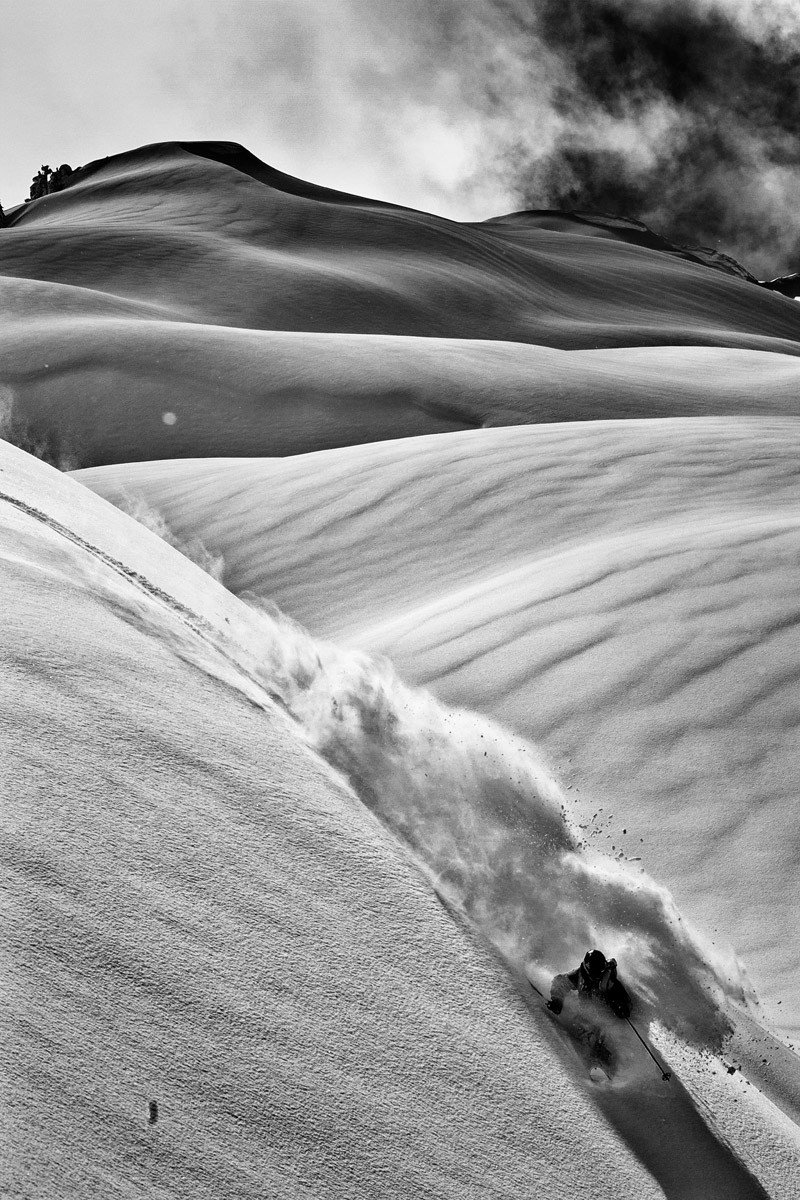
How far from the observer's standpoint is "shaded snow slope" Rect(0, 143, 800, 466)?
14.2 meters

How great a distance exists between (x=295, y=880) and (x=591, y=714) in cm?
217

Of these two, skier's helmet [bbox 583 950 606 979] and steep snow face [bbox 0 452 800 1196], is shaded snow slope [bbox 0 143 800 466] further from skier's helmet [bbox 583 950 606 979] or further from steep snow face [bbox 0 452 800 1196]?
skier's helmet [bbox 583 950 606 979]

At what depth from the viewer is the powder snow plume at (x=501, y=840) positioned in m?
3.23

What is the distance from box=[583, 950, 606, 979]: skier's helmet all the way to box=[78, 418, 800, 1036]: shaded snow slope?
2.47 feet

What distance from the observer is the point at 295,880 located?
2846 millimetres

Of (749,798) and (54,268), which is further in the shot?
(54,268)

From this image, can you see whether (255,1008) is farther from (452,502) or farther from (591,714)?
(452,502)

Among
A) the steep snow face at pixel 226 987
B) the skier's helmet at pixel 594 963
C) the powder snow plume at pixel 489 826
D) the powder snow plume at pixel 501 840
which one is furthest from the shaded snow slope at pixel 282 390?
the skier's helmet at pixel 594 963

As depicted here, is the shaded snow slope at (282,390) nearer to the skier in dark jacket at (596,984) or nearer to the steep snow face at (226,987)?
the steep snow face at (226,987)

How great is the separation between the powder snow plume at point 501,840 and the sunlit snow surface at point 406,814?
0.06 feet

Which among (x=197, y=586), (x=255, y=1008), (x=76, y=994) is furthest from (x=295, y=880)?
(x=197, y=586)

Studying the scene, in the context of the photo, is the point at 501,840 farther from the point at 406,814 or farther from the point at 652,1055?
the point at 652,1055

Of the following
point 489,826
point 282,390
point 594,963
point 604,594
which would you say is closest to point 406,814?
point 489,826

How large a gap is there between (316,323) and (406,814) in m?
24.9
